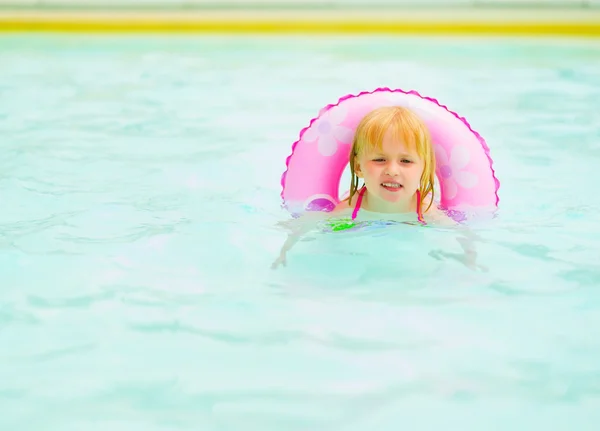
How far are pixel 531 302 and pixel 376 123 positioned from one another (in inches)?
29.1

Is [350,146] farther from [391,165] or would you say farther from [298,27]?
[298,27]

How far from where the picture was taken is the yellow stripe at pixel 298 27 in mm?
9867

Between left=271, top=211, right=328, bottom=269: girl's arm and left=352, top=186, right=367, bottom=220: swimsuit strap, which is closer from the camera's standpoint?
left=271, top=211, right=328, bottom=269: girl's arm

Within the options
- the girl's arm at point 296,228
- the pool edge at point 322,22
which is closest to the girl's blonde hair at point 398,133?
the girl's arm at point 296,228

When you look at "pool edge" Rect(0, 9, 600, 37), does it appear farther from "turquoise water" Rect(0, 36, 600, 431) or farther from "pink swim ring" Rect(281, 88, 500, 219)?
"pink swim ring" Rect(281, 88, 500, 219)

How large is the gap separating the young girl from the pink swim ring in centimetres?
13

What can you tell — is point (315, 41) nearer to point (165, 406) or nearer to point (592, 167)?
point (592, 167)

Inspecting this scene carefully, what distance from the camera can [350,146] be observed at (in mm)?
2857

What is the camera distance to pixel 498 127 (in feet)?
16.1

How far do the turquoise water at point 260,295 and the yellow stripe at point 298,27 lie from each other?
5.26m

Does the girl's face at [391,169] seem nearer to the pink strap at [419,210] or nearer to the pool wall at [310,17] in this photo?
the pink strap at [419,210]

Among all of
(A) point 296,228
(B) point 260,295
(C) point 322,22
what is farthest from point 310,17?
(B) point 260,295

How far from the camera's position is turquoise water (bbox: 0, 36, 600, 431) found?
5.79 ft

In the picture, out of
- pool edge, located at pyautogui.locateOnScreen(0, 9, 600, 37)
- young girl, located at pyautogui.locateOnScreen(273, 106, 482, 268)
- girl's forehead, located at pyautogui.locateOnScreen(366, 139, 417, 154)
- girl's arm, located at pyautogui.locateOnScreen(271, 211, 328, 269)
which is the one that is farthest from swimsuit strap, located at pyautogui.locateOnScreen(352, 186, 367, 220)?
pool edge, located at pyautogui.locateOnScreen(0, 9, 600, 37)
